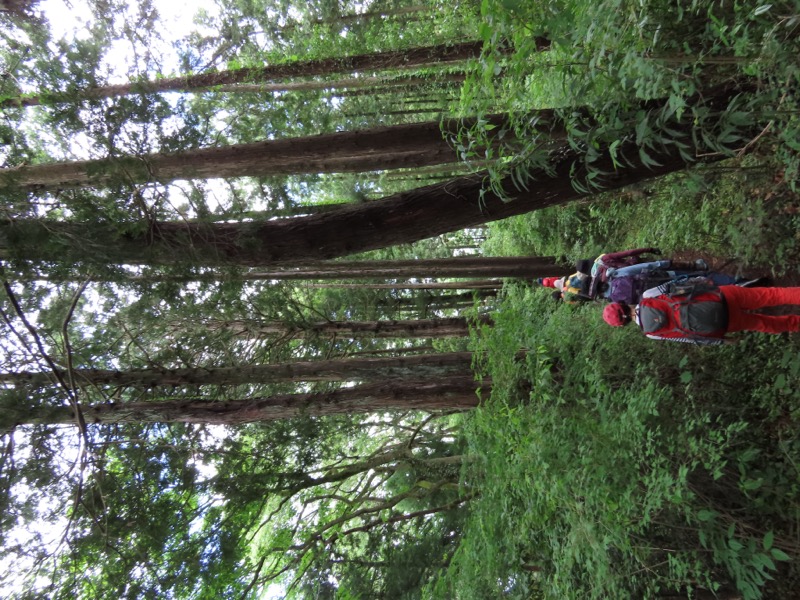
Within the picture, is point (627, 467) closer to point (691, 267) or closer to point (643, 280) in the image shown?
point (643, 280)

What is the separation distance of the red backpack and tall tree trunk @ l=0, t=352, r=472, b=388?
2747 mm

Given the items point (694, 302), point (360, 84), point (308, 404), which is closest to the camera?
point (694, 302)

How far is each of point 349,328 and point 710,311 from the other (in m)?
6.12

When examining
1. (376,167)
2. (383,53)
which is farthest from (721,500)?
(383,53)

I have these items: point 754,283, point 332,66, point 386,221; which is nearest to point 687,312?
point 754,283

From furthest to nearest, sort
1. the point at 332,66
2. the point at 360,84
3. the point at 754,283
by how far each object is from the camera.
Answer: the point at 360,84
the point at 332,66
the point at 754,283

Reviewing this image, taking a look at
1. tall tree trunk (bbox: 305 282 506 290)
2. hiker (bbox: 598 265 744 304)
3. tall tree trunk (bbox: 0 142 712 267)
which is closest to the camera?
tall tree trunk (bbox: 0 142 712 267)

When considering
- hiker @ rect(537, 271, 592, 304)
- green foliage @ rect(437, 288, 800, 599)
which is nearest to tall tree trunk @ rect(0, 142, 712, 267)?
hiker @ rect(537, 271, 592, 304)

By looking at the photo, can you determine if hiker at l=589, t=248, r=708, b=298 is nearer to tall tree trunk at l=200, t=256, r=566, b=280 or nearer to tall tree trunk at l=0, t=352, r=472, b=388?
tall tree trunk at l=0, t=352, r=472, b=388

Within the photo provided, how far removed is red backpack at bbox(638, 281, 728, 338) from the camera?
4195 millimetres

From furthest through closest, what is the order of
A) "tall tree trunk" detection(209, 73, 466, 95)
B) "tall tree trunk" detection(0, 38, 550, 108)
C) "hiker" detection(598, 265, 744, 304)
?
1. "tall tree trunk" detection(209, 73, 466, 95)
2. "tall tree trunk" detection(0, 38, 550, 108)
3. "hiker" detection(598, 265, 744, 304)

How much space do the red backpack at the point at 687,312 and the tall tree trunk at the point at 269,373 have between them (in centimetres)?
275

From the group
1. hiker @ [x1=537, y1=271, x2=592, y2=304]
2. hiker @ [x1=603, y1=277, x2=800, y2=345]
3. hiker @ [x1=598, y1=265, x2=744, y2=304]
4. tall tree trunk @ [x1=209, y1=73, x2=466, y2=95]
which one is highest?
tall tree trunk @ [x1=209, y1=73, x2=466, y2=95]

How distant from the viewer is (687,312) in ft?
14.0
